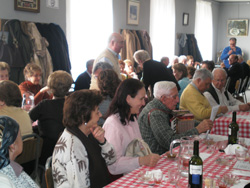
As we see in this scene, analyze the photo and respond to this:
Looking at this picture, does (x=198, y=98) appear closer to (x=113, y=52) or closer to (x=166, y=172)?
(x=113, y=52)

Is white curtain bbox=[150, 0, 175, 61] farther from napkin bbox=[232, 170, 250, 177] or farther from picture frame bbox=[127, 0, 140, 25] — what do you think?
napkin bbox=[232, 170, 250, 177]

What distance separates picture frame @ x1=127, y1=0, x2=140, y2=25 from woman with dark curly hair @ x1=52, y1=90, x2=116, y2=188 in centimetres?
677

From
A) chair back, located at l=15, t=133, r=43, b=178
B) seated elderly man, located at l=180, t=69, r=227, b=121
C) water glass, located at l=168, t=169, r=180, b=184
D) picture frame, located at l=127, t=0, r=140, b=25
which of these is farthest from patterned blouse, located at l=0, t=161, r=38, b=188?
picture frame, located at l=127, t=0, r=140, b=25

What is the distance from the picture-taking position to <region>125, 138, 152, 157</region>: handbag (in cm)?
267

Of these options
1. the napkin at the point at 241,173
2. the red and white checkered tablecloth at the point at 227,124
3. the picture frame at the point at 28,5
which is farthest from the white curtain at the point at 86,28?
the napkin at the point at 241,173

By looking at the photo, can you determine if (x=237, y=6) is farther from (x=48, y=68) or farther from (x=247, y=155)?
(x=247, y=155)

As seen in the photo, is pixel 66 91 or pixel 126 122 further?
pixel 66 91

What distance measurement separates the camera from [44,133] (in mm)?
3746

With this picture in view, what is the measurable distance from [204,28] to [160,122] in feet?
36.5

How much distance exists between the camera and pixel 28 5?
20.2 ft

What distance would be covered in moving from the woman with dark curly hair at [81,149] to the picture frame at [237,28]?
518 inches

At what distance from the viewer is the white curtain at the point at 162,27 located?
10281mm

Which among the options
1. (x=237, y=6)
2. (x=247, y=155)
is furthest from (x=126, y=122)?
(x=237, y=6)

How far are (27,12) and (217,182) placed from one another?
16.4 ft
